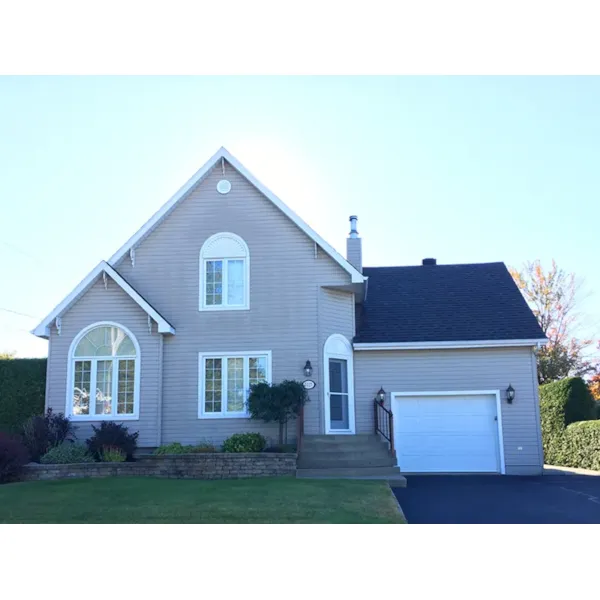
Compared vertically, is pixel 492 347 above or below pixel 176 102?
below

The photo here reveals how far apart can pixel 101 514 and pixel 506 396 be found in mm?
11438

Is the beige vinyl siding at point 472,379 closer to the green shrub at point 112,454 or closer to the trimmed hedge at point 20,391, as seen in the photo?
the green shrub at point 112,454

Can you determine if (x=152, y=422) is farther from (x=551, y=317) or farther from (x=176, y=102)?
(x=551, y=317)

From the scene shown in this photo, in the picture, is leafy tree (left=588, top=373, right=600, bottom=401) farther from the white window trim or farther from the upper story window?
the upper story window

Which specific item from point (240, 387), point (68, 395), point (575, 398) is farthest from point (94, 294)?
point (575, 398)

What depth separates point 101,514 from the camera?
10.8 meters

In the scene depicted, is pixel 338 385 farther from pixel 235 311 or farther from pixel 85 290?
pixel 85 290

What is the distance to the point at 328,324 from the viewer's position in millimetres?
18016

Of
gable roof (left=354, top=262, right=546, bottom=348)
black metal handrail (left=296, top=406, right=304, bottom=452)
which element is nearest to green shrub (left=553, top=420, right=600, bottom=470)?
gable roof (left=354, top=262, right=546, bottom=348)

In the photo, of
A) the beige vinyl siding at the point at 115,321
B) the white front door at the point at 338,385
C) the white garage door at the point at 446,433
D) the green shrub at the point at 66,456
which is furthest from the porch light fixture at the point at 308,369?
the green shrub at the point at 66,456

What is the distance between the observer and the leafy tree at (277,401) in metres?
16.4

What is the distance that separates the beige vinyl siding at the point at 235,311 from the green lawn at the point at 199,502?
130 inches

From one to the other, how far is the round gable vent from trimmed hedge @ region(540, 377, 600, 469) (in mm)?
11591

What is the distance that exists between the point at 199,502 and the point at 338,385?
291 inches
